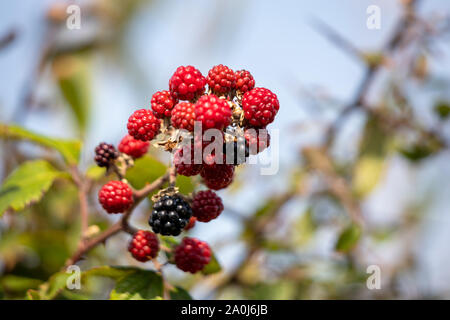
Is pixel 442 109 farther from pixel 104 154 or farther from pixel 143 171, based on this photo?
pixel 104 154

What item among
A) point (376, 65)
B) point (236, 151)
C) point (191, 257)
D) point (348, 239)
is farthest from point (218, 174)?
point (376, 65)

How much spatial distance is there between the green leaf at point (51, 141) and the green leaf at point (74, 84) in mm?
977

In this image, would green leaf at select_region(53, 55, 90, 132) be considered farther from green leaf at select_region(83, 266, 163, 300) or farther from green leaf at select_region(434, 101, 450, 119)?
green leaf at select_region(434, 101, 450, 119)

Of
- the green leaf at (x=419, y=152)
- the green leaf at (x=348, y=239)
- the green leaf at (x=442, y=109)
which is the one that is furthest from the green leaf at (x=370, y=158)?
the green leaf at (x=348, y=239)

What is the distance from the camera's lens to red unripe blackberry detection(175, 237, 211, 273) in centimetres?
113

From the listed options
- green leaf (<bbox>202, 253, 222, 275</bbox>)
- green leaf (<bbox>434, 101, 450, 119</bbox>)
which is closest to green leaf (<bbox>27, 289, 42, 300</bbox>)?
green leaf (<bbox>202, 253, 222, 275</bbox>)

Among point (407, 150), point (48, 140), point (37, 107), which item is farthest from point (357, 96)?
point (37, 107)

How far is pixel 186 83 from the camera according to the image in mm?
987

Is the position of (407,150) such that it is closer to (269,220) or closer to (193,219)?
(269,220)

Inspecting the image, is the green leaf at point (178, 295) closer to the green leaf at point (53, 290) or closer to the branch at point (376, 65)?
the green leaf at point (53, 290)

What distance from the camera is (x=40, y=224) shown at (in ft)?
7.04

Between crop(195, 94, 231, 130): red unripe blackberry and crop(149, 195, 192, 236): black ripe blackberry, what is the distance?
21 centimetres

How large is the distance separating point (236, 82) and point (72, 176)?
757 mm

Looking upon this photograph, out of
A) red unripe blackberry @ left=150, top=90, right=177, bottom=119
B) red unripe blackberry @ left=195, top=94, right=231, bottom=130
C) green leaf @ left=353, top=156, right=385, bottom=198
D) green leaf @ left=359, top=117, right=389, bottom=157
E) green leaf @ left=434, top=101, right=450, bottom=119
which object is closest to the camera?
red unripe blackberry @ left=195, top=94, right=231, bottom=130
